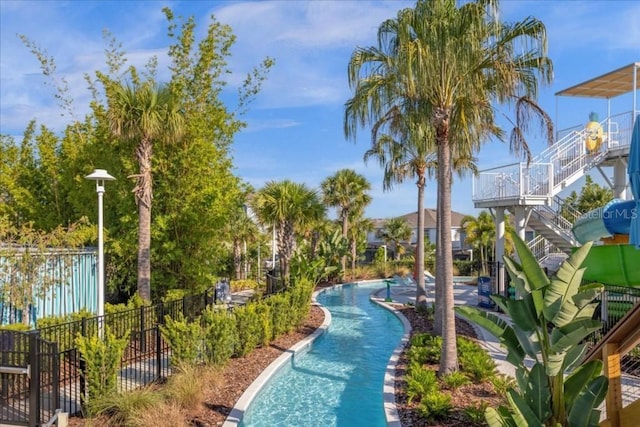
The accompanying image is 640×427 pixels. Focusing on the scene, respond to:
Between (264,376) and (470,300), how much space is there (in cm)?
1504

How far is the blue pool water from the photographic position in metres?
8.78

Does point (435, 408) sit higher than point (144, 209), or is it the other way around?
point (144, 209)

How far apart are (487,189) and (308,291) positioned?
8680 mm

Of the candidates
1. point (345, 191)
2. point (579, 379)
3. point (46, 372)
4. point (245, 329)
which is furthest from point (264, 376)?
point (345, 191)

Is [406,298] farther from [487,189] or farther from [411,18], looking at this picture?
[411,18]

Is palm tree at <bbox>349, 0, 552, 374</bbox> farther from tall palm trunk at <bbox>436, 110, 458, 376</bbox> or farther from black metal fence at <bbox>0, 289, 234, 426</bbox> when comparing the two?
black metal fence at <bbox>0, 289, 234, 426</bbox>

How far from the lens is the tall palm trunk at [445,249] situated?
9.90 metres

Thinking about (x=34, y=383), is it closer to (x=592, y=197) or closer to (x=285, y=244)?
(x=285, y=244)

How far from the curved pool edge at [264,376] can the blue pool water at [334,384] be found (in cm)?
16

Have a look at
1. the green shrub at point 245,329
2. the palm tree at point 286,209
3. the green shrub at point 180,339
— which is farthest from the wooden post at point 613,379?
the palm tree at point 286,209

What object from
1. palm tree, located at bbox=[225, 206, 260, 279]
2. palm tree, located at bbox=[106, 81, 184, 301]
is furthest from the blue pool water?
palm tree, located at bbox=[225, 206, 260, 279]

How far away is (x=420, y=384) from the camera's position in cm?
882

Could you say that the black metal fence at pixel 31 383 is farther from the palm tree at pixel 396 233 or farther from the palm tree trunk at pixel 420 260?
the palm tree at pixel 396 233

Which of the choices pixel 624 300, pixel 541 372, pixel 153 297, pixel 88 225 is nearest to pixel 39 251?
pixel 88 225
